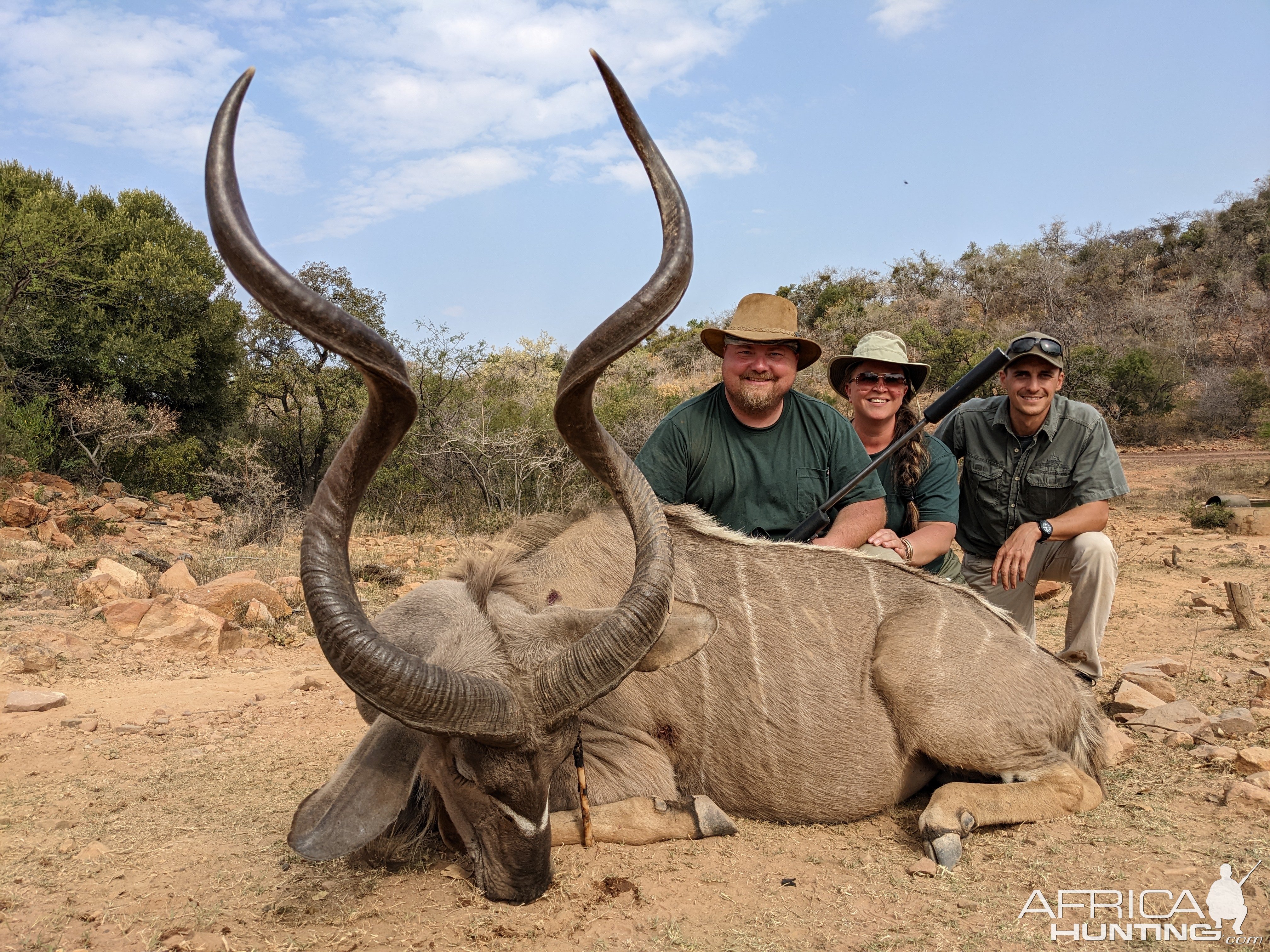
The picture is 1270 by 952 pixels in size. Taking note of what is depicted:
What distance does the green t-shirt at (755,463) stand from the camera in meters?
5.27

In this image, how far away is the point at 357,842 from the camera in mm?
3008

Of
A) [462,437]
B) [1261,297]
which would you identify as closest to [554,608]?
[462,437]

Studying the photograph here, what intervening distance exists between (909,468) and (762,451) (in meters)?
1.26

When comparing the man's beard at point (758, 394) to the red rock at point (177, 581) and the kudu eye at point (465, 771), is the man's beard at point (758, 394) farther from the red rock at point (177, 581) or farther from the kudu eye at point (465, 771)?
the red rock at point (177, 581)

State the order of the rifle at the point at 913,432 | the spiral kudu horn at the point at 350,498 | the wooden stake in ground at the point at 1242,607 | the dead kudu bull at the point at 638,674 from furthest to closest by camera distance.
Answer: the wooden stake in ground at the point at 1242,607 < the rifle at the point at 913,432 < the dead kudu bull at the point at 638,674 < the spiral kudu horn at the point at 350,498

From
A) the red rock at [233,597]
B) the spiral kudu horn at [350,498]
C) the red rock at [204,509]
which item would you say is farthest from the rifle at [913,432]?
the red rock at [204,509]

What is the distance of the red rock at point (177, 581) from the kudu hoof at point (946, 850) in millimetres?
6673

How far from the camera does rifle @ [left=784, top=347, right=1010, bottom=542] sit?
5.36m

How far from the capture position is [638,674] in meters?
4.02

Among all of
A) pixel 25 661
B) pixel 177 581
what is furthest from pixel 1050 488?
pixel 177 581

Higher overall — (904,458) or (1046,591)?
(904,458)

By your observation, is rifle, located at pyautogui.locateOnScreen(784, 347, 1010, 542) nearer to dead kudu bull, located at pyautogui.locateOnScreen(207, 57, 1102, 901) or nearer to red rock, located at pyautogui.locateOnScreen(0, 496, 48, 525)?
dead kudu bull, located at pyautogui.locateOnScreen(207, 57, 1102, 901)

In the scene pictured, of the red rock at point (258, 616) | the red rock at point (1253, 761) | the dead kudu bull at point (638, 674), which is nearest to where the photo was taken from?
the dead kudu bull at point (638, 674)
